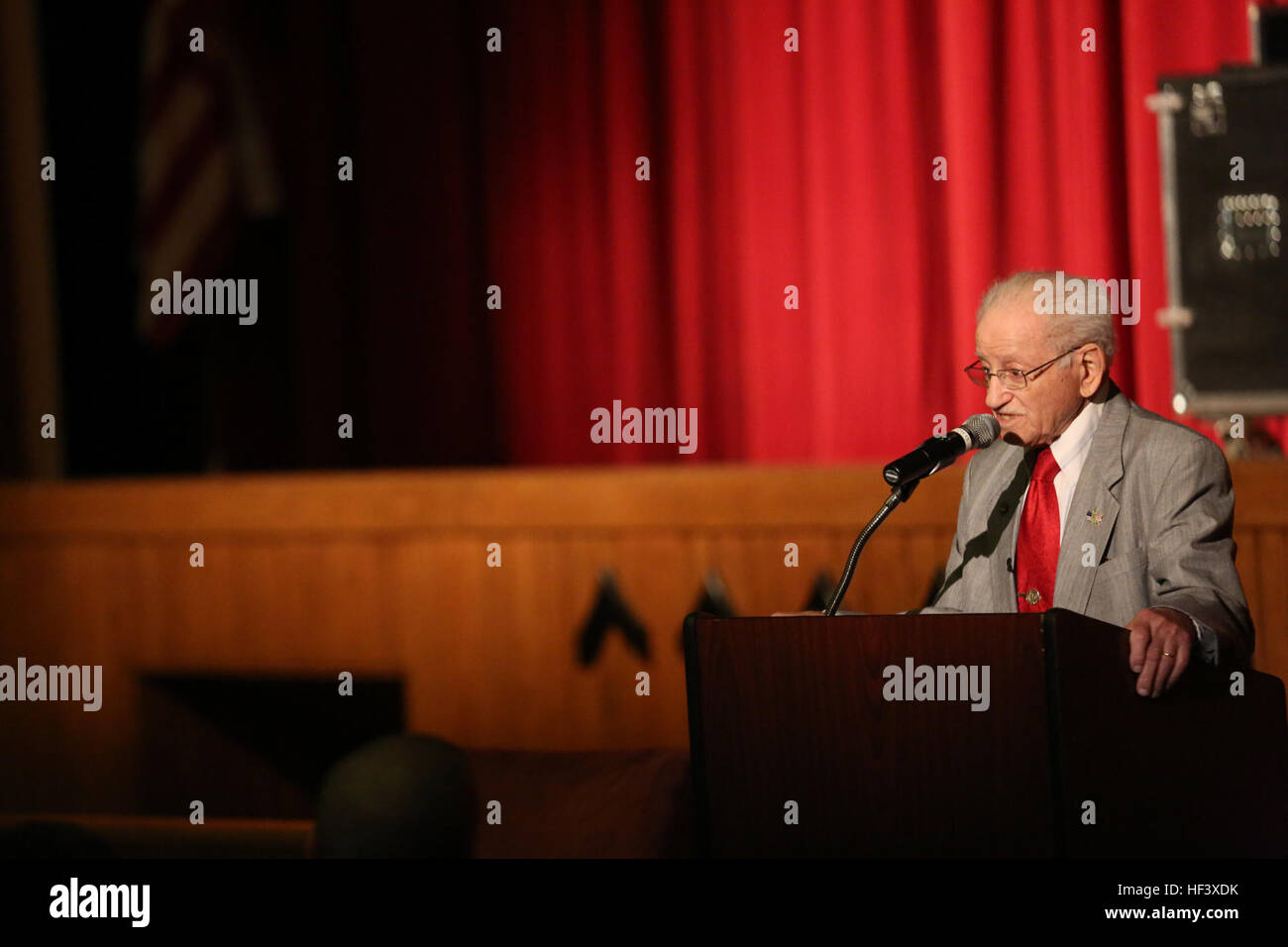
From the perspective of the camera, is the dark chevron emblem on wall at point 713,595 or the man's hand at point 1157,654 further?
the dark chevron emblem on wall at point 713,595

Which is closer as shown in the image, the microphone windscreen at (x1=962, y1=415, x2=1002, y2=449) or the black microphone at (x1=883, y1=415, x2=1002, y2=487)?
the black microphone at (x1=883, y1=415, x2=1002, y2=487)

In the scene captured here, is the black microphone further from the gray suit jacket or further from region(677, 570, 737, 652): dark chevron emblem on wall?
region(677, 570, 737, 652): dark chevron emblem on wall

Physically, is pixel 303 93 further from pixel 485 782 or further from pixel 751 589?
pixel 485 782

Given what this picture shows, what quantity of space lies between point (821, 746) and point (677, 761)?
3.14 ft

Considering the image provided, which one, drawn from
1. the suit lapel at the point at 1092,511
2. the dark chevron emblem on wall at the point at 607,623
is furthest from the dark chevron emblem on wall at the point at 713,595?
the suit lapel at the point at 1092,511

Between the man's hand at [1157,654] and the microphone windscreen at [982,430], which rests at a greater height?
the microphone windscreen at [982,430]

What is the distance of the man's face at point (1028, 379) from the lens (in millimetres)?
2020

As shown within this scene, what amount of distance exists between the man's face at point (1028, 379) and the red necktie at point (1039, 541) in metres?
0.07

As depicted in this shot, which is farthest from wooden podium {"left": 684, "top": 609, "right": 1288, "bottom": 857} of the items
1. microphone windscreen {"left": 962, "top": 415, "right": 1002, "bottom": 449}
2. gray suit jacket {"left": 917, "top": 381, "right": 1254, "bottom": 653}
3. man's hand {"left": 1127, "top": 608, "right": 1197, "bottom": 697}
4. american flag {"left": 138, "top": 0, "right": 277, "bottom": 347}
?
american flag {"left": 138, "top": 0, "right": 277, "bottom": 347}

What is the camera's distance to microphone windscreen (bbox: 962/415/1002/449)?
1.97 metres

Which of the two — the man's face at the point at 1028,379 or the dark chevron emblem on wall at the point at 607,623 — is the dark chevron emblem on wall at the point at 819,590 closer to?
the dark chevron emblem on wall at the point at 607,623

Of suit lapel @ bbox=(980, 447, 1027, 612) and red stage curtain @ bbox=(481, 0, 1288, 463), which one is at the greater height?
red stage curtain @ bbox=(481, 0, 1288, 463)

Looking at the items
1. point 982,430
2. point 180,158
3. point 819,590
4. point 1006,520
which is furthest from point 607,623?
point 180,158

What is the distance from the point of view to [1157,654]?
1.74m
